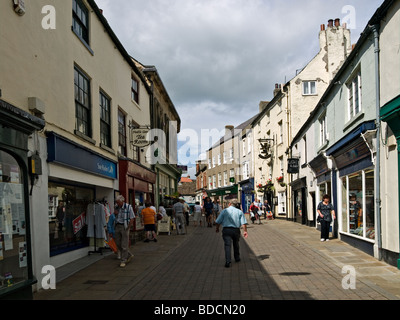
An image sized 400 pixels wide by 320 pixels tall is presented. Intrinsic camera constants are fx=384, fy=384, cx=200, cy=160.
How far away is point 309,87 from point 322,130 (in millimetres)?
9962

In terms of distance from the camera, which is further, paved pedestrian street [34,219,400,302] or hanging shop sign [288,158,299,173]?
hanging shop sign [288,158,299,173]

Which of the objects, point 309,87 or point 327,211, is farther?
point 309,87

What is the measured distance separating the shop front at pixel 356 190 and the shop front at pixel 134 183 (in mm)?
7530

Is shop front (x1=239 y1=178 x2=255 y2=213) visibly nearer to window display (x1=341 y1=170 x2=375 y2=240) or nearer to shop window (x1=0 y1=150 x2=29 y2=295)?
window display (x1=341 y1=170 x2=375 y2=240)

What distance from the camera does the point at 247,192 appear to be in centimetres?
4075

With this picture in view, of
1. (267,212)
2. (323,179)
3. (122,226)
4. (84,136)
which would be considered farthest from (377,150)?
(267,212)

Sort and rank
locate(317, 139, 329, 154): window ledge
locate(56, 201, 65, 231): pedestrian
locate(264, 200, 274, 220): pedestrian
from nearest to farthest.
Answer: locate(56, 201, 65, 231): pedestrian, locate(317, 139, 329, 154): window ledge, locate(264, 200, 274, 220): pedestrian

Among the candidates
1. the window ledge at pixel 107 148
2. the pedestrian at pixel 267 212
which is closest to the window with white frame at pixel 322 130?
the window ledge at pixel 107 148

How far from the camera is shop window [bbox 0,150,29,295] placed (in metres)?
5.86

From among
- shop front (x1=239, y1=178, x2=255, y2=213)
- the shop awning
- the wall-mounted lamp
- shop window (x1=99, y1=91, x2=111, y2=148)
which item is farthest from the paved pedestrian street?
the shop awning

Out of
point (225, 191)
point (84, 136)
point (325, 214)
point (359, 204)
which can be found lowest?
point (225, 191)

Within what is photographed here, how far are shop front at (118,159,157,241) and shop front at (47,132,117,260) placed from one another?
76 cm

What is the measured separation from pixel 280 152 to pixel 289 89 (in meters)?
5.03

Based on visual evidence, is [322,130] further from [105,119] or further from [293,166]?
[105,119]
